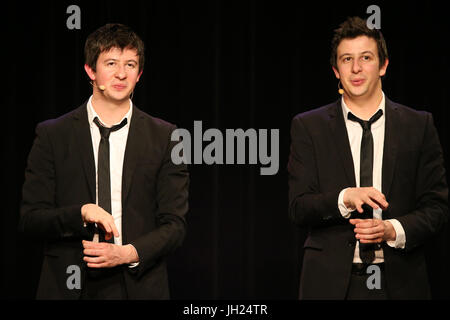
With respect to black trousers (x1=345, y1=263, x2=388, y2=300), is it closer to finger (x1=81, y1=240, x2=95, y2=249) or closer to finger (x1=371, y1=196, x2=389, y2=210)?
finger (x1=371, y1=196, x2=389, y2=210)

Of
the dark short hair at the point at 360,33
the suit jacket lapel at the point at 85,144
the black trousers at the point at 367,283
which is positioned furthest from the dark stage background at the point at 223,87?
the black trousers at the point at 367,283

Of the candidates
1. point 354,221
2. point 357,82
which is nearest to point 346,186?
point 354,221

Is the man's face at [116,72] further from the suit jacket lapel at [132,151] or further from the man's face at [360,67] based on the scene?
the man's face at [360,67]

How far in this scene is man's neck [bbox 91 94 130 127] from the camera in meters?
3.22

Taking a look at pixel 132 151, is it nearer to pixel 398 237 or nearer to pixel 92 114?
pixel 92 114

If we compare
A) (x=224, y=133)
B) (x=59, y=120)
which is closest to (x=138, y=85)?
(x=224, y=133)

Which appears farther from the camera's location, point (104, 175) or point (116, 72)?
point (116, 72)

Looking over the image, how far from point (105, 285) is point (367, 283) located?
1151mm

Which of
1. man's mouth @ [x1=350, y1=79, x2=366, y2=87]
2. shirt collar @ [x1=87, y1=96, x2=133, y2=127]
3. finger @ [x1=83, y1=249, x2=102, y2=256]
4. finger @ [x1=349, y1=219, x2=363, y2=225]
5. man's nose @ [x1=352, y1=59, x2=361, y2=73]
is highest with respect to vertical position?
man's nose @ [x1=352, y1=59, x2=361, y2=73]

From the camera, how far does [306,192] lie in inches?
125

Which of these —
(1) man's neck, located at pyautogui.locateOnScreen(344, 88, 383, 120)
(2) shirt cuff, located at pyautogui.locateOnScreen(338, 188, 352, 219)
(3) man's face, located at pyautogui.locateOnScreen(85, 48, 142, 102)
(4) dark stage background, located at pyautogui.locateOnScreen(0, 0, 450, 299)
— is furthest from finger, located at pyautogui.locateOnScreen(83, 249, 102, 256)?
(4) dark stage background, located at pyautogui.locateOnScreen(0, 0, 450, 299)

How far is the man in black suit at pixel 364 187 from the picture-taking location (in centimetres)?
304

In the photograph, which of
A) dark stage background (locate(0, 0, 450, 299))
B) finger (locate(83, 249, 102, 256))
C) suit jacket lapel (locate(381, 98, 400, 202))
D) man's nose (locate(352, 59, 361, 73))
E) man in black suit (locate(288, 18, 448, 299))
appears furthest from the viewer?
dark stage background (locate(0, 0, 450, 299))

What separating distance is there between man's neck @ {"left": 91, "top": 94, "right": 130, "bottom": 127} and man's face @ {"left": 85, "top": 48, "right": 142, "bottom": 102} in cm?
3
